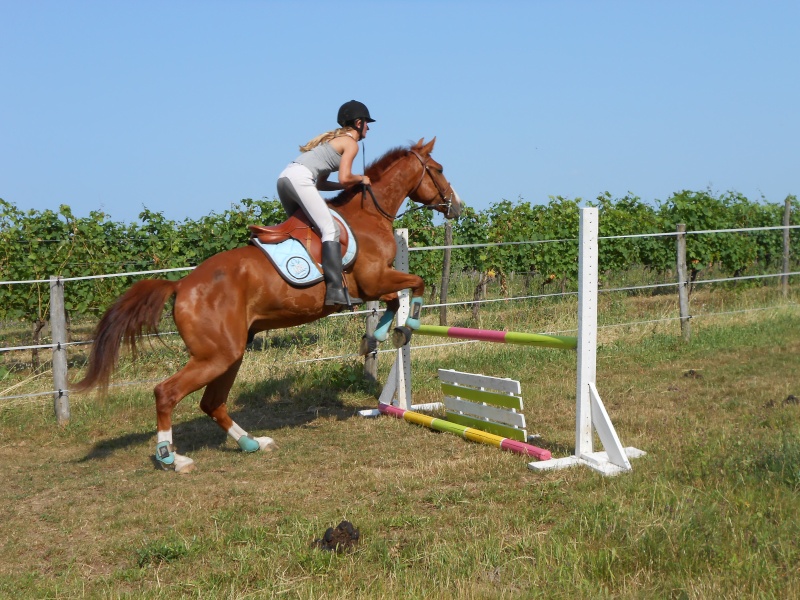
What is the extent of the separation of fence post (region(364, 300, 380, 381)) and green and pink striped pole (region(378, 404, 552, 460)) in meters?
1.18

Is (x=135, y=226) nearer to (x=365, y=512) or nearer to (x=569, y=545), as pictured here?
(x=365, y=512)

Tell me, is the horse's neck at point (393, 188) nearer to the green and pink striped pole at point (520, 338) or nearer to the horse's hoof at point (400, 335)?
the horse's hoof at point (400, 335)

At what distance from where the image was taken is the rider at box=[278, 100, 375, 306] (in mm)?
6035

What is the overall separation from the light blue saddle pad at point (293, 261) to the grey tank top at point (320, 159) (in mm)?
497

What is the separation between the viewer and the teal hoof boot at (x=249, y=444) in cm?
630

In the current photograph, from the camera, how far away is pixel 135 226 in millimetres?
12000

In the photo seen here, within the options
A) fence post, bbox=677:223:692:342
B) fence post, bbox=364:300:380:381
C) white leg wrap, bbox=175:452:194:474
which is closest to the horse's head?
fence post, bbox=364:300:380:381

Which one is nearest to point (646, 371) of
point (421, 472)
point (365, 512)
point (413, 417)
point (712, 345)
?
point (712, 345)

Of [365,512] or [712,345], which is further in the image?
[712,345]

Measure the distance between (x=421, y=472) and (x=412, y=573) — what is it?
1812mm

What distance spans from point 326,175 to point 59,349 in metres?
3.31

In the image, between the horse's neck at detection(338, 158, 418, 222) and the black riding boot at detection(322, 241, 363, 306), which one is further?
the horse's neck at detection(338, 158, 418, 222)

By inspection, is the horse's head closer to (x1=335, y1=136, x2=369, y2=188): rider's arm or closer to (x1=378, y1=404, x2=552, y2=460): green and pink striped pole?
(x1=335, y1=136, x2=369, y2=188): rider's arm

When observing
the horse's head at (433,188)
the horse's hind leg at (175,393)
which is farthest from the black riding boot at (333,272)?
the horse's head at (433,188)
